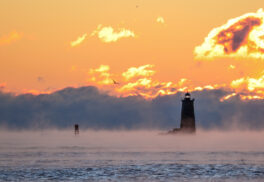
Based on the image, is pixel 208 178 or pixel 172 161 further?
pixel 172 161

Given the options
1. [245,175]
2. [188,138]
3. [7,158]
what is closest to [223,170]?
[245,175]

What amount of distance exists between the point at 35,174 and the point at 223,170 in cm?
1506

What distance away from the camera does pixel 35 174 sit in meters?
45.1

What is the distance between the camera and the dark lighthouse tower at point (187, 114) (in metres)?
118

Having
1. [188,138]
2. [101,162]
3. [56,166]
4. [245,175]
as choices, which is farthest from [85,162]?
[188,138]

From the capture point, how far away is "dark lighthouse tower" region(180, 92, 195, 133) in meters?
118

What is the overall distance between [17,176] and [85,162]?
12861 mm

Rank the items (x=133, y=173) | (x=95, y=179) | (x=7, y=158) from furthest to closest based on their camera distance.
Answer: (x=7, y=158) < (x=133, y=173) < (x=95, y=179)

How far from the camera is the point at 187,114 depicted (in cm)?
11900

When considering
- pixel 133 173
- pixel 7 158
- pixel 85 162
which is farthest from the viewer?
pixel 7 158

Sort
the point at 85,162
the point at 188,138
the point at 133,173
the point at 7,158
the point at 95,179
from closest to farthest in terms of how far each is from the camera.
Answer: the point at 95,179
the point at 133,173
the point at 85,162
the point at 7,158
the point at 188,138

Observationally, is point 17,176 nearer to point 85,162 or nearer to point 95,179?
point 95,179

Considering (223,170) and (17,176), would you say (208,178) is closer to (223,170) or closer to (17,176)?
→ (223,170)

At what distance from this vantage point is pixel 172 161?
189ft
